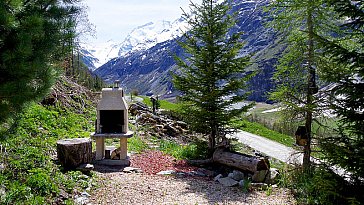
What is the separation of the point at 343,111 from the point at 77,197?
18.5ft

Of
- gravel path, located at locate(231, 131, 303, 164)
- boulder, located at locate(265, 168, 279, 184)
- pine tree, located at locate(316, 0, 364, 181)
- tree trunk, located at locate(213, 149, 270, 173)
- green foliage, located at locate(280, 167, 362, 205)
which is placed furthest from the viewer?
gravel path, located at locate(231, 131, 303, 164)

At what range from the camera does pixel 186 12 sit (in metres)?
12.1

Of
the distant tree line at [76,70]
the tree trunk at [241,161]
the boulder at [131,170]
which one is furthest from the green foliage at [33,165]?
the tree trunk at [241,161]

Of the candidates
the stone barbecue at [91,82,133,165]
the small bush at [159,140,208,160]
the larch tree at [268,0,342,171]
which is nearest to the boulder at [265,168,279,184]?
the larch tree at [268,0,342,171]

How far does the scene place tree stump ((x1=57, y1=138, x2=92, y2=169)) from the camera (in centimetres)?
912

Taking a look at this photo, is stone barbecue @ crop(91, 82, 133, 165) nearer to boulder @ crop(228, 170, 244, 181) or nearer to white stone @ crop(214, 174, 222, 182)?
white stone @ crop(214, 174, 222, 182)

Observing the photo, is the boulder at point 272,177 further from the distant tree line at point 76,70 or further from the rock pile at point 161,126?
the rock pile at point 161,126

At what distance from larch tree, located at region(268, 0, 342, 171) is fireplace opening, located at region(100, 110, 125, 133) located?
204 inches

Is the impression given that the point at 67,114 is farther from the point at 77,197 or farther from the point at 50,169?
the point at 77,197

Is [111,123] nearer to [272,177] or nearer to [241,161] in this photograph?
[241,161]

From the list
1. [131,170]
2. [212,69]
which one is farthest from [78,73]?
[131,170]

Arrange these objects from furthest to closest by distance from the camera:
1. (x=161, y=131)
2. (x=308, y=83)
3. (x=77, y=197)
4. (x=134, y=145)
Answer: (x=161, y=131) < (x=134, y=145) < (x=308, y=83) < (x=77, y=197)

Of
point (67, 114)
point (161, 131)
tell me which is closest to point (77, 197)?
point (67, 114)

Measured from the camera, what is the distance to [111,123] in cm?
1129
